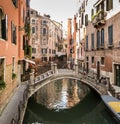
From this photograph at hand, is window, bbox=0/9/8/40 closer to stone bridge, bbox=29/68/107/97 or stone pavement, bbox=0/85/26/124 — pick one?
stone pavement, bbox=0/85/26/124

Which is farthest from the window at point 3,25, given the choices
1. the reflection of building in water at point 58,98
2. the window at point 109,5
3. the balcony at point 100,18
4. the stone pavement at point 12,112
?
the balcony at point 100,18

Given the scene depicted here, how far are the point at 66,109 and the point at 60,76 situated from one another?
3.06m

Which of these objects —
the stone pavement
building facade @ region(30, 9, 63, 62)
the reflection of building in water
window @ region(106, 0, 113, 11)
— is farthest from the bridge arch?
building facade @ region(30, 9, 63, 62)

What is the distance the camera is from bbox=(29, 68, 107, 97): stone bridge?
18.2 m

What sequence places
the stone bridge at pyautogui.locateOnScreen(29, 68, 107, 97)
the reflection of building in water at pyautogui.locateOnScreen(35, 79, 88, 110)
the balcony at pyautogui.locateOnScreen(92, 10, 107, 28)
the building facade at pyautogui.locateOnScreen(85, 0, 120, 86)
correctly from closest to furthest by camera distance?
the stone bridge at pyautogui.locateOnScreen(29, 68, 107, 97) → the reflection of building in water at pyautogui.locateOnScreen(35, 79, 88, 110) → the building facade at pyautogui.locateOnScreen(85, 0, 120, 86) → the balcony at pyautogui.locateOnScreen(92, 10, 107, 28)

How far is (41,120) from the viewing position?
15.0m

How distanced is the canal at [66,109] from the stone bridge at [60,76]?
3.50 feet

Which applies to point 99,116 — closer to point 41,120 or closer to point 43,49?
point 41,120

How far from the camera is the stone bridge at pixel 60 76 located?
59.8 ft

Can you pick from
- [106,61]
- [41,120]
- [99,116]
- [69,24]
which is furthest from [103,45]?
[69,24]

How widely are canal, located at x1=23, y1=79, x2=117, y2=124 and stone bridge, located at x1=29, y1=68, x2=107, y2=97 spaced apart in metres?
1.07

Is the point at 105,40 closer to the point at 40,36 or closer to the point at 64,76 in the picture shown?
the point at 64,76

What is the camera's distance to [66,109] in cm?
1753

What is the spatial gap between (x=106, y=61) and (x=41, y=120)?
881 centimetres
